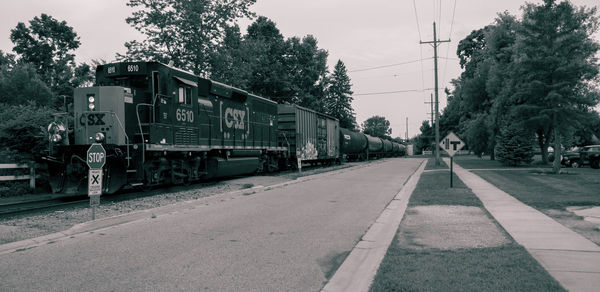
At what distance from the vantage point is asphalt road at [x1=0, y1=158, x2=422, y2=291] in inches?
201

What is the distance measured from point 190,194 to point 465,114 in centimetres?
4318

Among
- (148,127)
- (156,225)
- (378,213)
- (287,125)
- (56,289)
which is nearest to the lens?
(56,289)

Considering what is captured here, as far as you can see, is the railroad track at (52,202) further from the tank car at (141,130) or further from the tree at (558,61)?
the tree at (558,61)

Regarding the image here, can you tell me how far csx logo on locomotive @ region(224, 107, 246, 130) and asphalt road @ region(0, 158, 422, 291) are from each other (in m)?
8.93

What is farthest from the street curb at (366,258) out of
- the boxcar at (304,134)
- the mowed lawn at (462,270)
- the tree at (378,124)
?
the tree at (378,124)

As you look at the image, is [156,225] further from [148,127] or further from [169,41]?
[169,41]

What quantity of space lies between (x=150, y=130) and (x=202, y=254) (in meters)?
8.31

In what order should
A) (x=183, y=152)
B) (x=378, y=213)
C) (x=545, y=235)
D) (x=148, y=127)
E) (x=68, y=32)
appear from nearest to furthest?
(x=545, y=235)
(x=378, y=213)
(x=148, y=127)
(x=183, y=152)
(x=68, y=32)

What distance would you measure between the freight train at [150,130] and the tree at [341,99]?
5414 cm

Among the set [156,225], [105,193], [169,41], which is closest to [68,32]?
[169,41]

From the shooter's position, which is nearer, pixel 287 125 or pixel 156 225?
pixel 156 225

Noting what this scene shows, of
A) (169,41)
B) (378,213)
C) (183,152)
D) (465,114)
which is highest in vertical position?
(169,41)

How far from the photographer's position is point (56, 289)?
4848mm

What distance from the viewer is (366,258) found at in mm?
6262
